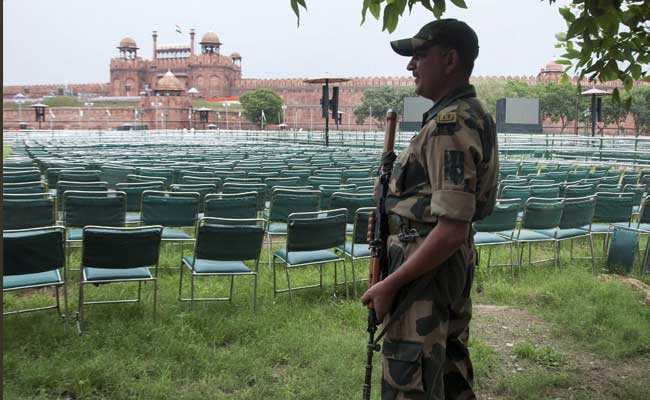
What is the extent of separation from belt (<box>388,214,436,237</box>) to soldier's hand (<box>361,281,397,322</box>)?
18cm

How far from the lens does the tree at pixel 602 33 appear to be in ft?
9.49

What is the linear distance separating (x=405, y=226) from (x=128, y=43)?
8954 centimetres

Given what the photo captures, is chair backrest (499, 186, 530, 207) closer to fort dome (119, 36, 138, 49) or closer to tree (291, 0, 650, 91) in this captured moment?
tree (291, 0, 650, 91)

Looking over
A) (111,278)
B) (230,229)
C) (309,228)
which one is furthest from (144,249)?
(309,228)

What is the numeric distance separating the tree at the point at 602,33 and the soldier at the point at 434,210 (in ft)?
2.81

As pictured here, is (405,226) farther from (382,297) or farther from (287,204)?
(287,204)

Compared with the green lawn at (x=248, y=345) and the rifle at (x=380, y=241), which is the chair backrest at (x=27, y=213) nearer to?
the green lawn at (x=248, y=345)

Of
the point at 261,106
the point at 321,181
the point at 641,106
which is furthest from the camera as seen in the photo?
the point at 261,106

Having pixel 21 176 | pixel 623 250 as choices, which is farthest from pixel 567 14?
pixel 21 176

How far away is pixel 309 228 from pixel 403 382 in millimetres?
2567

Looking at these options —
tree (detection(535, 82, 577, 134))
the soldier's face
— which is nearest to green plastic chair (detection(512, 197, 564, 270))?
the soldier's face

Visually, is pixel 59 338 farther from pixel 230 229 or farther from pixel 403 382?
pixel 403 382

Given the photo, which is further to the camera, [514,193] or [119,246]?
[514,193]

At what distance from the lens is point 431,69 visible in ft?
6.54
